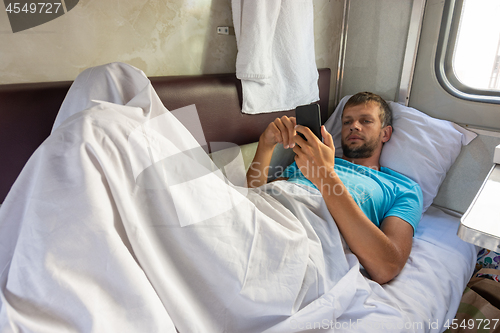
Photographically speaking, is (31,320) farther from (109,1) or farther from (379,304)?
(109,1)

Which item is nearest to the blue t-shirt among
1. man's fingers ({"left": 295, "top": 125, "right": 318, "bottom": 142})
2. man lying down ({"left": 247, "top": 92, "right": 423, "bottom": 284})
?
man lying down ({"left": 247, "top": 92, "right": 423, "bottom": 284})

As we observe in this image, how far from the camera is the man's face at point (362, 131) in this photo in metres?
1.57

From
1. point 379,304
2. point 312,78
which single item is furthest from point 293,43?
point 379,304

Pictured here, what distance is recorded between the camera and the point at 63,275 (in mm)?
562

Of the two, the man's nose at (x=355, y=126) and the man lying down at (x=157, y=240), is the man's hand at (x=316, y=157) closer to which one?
the man lying down at (x=157, y=240)

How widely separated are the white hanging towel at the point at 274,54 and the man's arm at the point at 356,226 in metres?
0.38

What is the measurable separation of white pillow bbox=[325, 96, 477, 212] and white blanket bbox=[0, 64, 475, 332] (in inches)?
24.1

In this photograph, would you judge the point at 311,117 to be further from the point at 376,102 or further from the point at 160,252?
the point at 160,252

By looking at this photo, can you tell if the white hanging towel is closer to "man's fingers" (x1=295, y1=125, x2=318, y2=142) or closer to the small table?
"man's fingers" (x1=295, y1=125, x2=318, y2=142)

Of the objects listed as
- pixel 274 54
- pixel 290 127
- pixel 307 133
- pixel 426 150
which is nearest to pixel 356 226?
pixel 307 133

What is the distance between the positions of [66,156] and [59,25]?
68 centimetres

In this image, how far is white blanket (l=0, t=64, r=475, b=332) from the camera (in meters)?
0.57

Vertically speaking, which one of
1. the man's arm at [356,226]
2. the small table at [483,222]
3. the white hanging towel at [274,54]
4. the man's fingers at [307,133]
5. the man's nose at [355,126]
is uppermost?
the white hanging towel at [274,54]

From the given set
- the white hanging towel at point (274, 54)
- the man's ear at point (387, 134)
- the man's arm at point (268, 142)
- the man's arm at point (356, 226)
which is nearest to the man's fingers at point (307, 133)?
the man's arm at point (356, 226)
